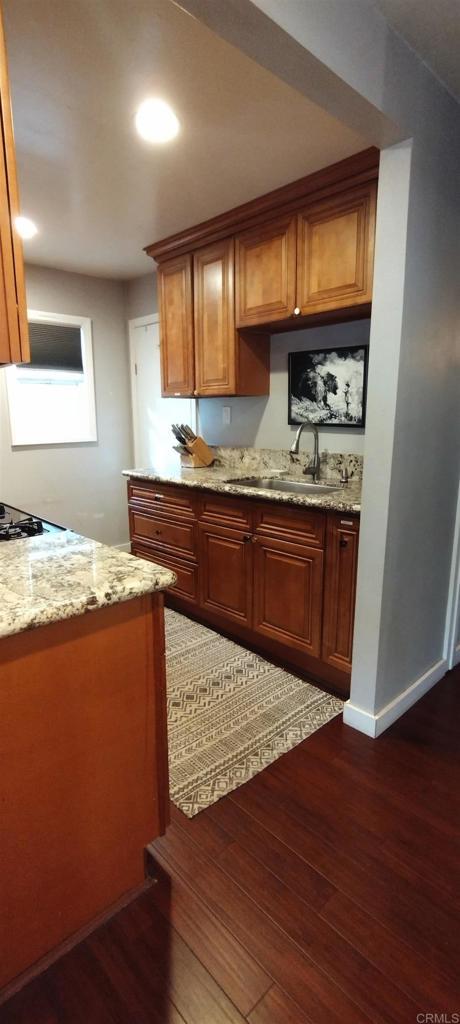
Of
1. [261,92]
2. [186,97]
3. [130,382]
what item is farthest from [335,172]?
[130,382]

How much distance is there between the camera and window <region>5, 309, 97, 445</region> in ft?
12.5

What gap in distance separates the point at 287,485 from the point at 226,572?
0.64 metres

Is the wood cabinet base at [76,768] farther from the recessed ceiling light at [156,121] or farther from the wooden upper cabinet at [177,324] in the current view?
the wooden upper cabinet at [177,324]

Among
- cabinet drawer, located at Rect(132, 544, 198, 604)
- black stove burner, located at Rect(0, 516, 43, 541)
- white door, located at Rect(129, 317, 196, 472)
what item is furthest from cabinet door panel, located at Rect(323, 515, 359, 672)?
white door, located at Rect(129, 317, 196, 472)

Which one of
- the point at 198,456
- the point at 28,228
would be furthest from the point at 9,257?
the point at 198,456

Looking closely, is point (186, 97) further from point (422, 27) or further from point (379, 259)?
point (379, 259)

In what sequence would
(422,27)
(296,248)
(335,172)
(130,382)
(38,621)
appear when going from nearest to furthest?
(38,621), (422,27), (335,172), (296,248), (130,382)

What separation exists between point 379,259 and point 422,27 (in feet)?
2.00

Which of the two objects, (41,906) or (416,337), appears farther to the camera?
(416,337)

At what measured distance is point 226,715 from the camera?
7.07ft

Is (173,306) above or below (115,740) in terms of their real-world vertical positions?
above

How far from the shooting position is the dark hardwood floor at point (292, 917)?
1126 mm

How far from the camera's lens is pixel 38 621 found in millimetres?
983

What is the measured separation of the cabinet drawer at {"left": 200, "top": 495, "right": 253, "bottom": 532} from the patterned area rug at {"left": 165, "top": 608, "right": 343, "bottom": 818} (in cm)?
70
